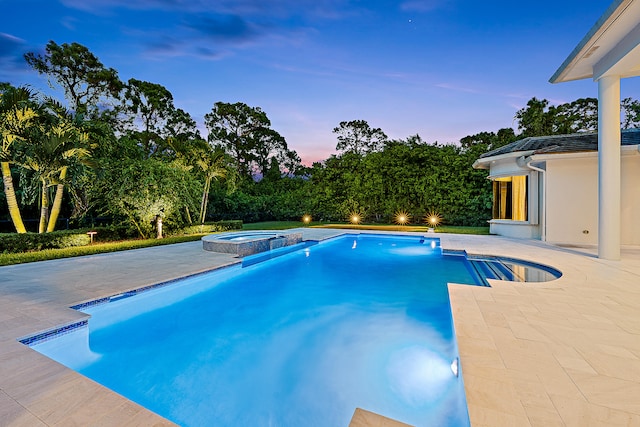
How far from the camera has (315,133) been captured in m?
25.1

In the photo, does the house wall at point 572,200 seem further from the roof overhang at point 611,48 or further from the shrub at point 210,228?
the shrub at point 210,228

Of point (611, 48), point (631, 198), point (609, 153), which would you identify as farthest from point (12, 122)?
point (631, 198)

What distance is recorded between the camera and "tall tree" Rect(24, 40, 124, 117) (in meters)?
16.4

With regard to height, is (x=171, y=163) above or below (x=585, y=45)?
below

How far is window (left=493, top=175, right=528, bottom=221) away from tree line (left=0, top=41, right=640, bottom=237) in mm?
3844

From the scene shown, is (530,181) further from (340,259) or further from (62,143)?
(62,143)

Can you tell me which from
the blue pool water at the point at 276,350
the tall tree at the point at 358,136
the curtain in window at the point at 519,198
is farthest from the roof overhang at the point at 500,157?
the tall tree at the point at 358,136

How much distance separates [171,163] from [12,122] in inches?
189

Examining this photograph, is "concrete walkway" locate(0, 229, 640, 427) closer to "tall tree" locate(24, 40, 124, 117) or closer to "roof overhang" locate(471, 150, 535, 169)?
"roof overhang" locate(471, 150, 535, 169)

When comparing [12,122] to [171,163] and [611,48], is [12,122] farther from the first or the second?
[611,48]

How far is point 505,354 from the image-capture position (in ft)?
8.80

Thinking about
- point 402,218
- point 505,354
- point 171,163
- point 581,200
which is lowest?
point 505,354

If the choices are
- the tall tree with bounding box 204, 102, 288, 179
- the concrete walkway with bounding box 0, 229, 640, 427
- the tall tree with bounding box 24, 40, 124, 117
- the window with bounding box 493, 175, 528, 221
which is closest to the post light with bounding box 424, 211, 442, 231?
the window with bounding box 493, 175, 528, 221

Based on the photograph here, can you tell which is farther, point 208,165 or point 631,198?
point 208,165
